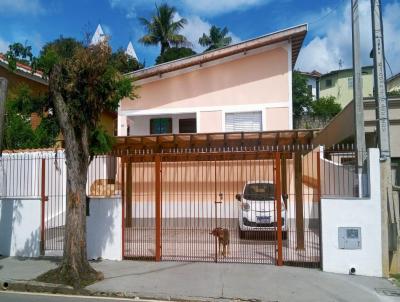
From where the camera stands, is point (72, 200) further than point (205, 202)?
No

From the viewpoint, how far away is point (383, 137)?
968 cm

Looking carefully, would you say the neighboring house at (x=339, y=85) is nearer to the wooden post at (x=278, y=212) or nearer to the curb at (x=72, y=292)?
the wooden post at (x=278, y=212)

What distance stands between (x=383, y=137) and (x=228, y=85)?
373 inches

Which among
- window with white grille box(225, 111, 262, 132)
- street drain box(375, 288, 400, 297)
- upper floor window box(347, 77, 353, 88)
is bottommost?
street drain box(375, 288, 400, 297)

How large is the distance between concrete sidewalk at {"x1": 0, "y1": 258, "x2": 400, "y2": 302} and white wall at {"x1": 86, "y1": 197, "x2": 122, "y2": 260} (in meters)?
0.38

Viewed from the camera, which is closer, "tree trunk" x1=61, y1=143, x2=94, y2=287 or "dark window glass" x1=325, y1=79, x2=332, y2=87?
"tree trunk" x1=61, y1=143, x2=94, y2=287

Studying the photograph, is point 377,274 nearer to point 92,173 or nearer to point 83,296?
point 83,296

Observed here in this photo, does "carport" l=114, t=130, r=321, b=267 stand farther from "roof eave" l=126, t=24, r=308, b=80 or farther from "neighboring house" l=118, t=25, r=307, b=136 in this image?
"roof eave" l=126, t=24, r=308, b=80

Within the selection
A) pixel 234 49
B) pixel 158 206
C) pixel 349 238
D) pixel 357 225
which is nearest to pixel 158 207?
pixel 158 206

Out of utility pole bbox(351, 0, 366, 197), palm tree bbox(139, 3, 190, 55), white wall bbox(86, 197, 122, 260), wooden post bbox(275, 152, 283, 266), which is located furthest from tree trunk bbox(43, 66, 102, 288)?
palm tree bbox(139, 3, 190, 55)

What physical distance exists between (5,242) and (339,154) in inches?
362

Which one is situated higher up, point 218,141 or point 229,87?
point 229,87

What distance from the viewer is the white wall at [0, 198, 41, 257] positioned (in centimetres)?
1141

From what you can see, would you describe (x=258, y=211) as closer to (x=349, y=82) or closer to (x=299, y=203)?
(x=299, y=203)
